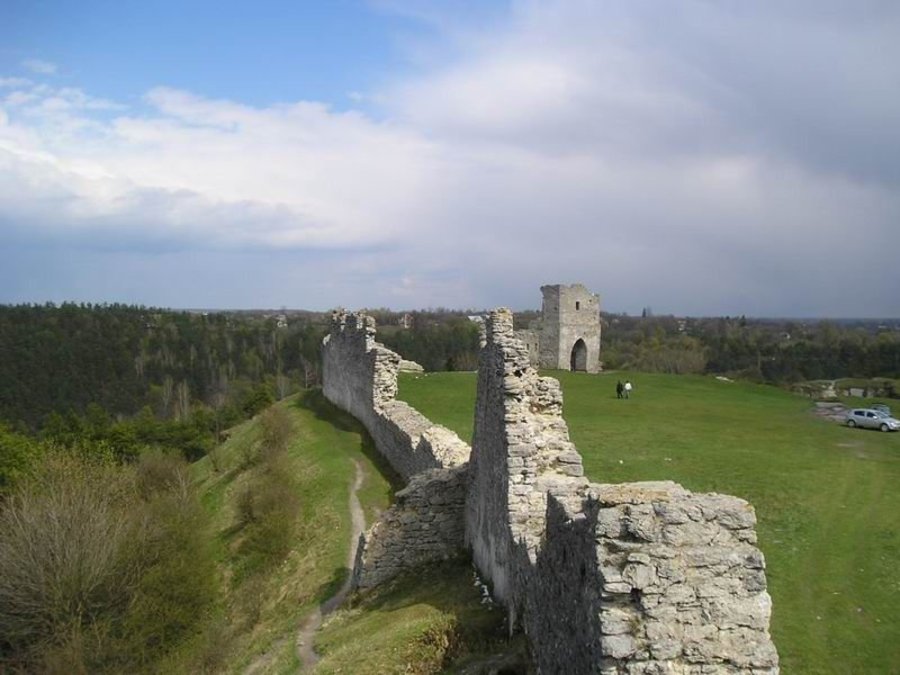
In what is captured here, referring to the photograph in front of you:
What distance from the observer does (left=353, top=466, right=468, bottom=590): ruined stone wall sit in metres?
13.9

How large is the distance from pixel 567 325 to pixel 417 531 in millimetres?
33589

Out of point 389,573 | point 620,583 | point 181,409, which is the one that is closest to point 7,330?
point 181,409

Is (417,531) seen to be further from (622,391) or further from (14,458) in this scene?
(14,458)

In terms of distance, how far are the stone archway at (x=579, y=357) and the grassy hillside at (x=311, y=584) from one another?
71.8 ft

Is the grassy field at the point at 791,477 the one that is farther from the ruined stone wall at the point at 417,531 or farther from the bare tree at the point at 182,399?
the bare tree at the point at 182,399

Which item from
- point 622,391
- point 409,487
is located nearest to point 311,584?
point 409,487

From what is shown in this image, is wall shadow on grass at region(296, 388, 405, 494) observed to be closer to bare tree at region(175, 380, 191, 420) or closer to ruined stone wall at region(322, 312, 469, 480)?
ruined stone wall at region(322, 312, 469, 480)

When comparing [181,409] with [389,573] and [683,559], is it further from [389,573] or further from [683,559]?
[683,559]

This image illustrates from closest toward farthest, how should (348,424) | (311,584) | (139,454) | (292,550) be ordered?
(311,584) < (292,550) < (348,424) < (139,454)

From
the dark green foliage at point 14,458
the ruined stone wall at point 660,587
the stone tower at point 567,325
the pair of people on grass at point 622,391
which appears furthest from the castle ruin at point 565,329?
the ruined stone wall at point 660,587

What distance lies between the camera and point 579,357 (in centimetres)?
4772

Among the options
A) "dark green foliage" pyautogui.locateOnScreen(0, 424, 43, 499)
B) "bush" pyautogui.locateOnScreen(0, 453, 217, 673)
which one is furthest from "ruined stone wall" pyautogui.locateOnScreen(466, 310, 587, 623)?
"dark green foliage" pyautogui.locateOnScreen(0, 424, 43, 499)

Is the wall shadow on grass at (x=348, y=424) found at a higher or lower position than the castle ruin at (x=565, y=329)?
lower

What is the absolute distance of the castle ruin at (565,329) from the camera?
150 feet
